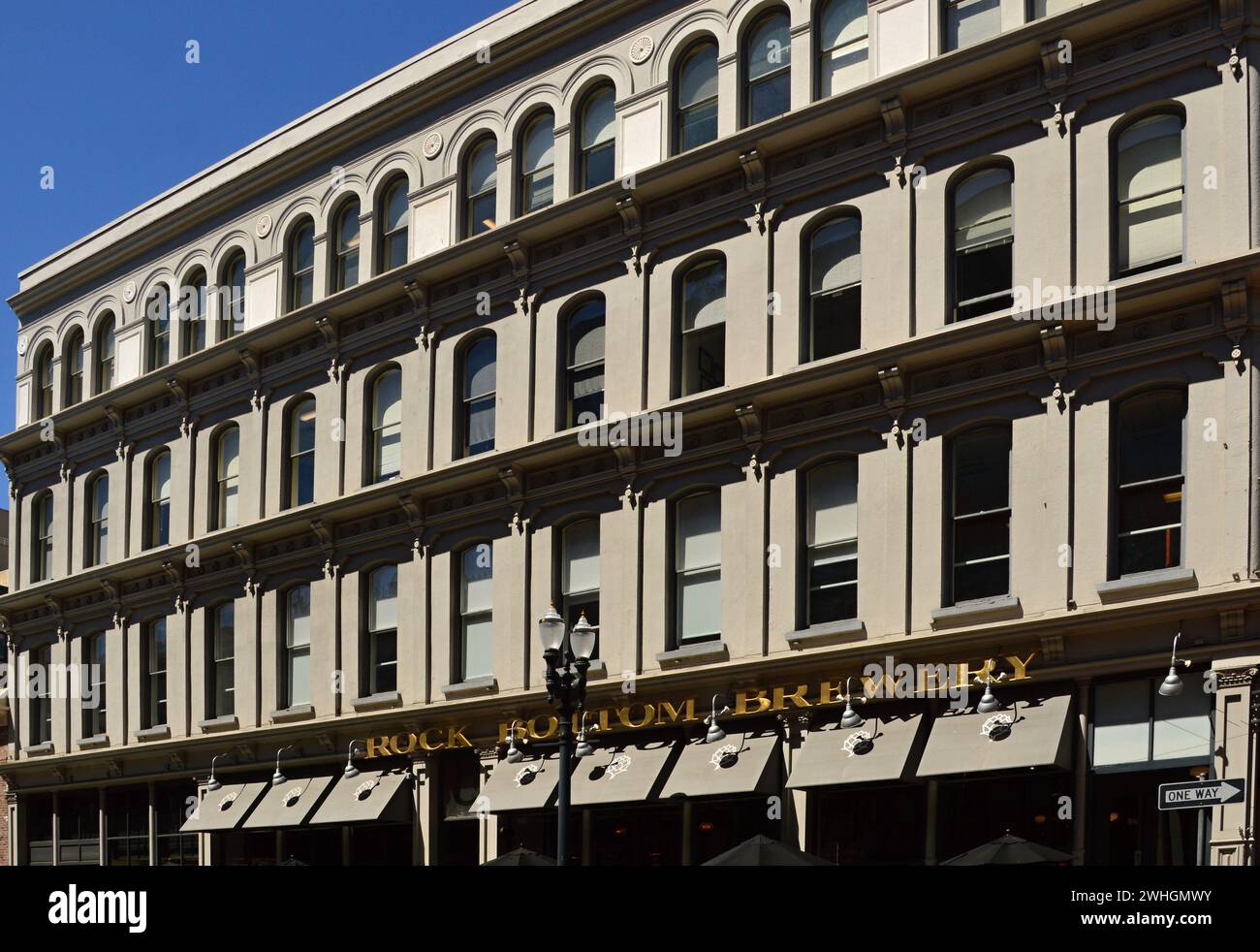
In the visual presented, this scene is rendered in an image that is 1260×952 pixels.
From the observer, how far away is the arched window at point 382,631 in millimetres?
31031

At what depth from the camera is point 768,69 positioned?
2597 cm

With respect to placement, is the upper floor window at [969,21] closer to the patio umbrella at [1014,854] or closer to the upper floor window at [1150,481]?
the upper floor window at [1150,481]

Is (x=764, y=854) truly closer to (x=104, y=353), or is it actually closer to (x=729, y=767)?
(x=729, y=767)

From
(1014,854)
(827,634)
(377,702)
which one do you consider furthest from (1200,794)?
(377,702)

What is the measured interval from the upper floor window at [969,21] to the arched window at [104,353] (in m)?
25.1

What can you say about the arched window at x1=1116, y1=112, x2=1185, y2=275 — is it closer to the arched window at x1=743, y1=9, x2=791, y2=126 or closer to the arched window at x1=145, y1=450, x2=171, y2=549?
the arched window at x1=743, y1=9, x2=791, y2=126

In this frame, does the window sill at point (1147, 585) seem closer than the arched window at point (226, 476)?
Yes

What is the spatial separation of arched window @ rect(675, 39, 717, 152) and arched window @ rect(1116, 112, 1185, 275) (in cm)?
764

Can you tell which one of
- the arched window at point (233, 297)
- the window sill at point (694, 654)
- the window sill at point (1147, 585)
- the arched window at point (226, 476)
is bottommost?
the window sill at point (694, 654)

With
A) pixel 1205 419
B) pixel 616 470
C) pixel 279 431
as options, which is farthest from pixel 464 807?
pixel 1205 419

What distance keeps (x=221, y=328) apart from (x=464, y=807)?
1404cm

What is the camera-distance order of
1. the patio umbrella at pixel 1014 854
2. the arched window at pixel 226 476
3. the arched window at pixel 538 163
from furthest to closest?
1. the arched window at pixel 226 476
2. the arched window at pixel 538 163
3. the patio umbrella at pixel 1014 854

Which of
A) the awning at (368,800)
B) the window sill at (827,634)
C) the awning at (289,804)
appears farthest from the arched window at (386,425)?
the window sill at (827,634)

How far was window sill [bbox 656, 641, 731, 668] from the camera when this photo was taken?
2472cm
